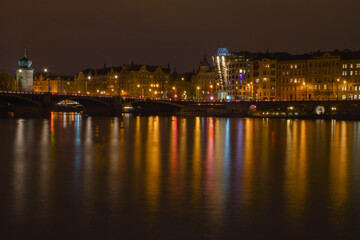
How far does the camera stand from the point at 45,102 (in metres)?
96.1

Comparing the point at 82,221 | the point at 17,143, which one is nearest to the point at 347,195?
the point at 82,221

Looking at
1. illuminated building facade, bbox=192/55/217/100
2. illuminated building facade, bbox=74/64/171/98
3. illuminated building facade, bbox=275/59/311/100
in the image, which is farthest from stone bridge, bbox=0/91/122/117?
illuminated building facade, bbox=192/55/217/100

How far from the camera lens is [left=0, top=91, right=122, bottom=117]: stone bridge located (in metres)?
93.5

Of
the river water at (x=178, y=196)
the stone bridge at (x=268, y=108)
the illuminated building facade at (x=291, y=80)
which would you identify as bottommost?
the river water at (x=178, y=196)

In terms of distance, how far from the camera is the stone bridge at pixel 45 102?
3680 inches

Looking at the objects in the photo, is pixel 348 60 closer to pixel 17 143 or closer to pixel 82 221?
Answer: pixel 17 143

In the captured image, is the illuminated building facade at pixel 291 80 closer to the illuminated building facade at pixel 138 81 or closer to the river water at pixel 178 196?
the illuminated building facade at pixel 138 81

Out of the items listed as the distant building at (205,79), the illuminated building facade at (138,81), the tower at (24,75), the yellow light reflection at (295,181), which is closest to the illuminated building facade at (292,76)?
the distant building at (205,79)

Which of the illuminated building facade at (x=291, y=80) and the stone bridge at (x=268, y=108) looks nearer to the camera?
the stone bridge at (x=268, y=108)

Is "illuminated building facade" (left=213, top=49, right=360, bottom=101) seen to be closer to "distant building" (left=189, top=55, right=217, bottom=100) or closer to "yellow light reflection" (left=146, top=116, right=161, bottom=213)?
"distant building" (left=189, top=55, right=217, bottom=100)

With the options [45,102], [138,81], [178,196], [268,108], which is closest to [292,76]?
[268,108]

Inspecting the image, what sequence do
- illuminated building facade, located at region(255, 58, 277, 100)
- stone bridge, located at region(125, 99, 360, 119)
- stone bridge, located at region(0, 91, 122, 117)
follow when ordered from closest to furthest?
stone bridge, located at region(0, 91, 122, 117), stone bridge, located at region(125, 99, 360, 119), illuminated building facade, located at region(255, 58, 277, 100)

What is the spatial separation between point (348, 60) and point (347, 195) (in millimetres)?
111338

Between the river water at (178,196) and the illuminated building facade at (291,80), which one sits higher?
the illuminated building facade at (291,80)
